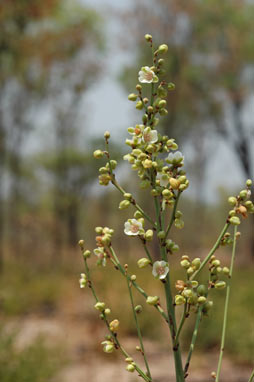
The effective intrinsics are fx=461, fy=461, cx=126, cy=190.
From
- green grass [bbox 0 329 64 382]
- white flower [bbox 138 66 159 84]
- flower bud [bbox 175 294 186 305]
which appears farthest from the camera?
green grass [bbox 0 329 64 382]

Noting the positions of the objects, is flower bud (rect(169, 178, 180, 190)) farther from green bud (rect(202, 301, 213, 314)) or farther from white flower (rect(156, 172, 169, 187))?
green bud (rect(202, 301, 213, 314))

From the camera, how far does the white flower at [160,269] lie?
53.6 inches

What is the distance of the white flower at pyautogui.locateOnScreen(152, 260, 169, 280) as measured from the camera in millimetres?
1361

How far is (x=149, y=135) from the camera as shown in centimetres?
142

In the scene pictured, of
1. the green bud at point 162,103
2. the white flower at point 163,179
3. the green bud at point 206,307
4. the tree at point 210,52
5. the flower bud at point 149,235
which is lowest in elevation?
the green bud at point 206,307

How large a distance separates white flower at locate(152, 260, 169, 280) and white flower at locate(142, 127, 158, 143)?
1.21 feet

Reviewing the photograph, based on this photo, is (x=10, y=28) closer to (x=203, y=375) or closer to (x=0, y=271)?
(x=0, y=271)

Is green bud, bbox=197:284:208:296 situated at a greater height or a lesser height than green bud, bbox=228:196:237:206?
lesser

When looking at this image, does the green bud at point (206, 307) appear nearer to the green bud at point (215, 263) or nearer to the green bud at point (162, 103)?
the green bud at point (215, 263)

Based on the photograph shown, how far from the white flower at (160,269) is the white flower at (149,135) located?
14.5 inches

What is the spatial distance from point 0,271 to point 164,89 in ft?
41.9

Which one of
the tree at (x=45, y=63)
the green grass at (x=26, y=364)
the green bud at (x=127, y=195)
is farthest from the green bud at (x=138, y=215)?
the tree at (x=45, y=63)

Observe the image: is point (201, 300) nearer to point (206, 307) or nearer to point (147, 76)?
point (206, 307)

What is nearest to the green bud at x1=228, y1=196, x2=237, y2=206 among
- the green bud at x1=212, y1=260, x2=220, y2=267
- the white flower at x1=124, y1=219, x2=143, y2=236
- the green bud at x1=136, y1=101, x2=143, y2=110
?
the green bud at x1=212, y1=260, x2=220, y2=267
